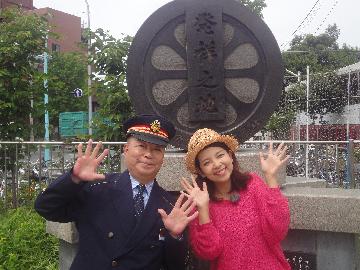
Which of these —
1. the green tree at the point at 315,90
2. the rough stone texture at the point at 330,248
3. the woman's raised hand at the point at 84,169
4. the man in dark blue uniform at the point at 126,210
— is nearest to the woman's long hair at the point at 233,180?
the man in dark blue uniform at the point at 126,210

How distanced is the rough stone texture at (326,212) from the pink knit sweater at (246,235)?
872 millimetres

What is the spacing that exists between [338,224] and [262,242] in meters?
1.04

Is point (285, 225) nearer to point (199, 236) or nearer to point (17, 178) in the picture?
point (199, 236)

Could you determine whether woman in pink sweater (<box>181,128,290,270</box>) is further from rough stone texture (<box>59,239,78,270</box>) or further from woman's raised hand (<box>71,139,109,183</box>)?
rough stone texture (<box>59,239,78,270</box>)

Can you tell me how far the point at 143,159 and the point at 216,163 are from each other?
1.44 ft

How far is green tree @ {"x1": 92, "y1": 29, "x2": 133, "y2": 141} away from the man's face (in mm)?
4228

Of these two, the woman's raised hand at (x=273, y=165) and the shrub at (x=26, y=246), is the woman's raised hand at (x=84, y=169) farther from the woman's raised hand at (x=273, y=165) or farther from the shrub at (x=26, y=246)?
the shrub at (x=26, y=246)

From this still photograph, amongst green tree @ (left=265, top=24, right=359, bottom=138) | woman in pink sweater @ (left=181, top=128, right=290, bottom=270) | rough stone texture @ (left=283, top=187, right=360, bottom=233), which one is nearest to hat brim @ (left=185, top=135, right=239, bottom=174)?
woman in pink sweater @ (left=181, top=128, right=290, bottom=270)

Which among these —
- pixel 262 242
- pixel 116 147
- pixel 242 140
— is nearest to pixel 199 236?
pixel 262 242

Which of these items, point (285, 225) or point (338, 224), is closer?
point (285, 225)

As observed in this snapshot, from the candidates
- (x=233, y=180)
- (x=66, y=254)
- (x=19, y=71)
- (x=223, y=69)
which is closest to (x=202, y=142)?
(x=233, y=180)

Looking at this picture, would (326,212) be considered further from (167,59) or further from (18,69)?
(18,69)

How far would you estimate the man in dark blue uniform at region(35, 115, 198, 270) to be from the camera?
2.17m

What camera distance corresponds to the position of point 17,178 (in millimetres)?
6555
